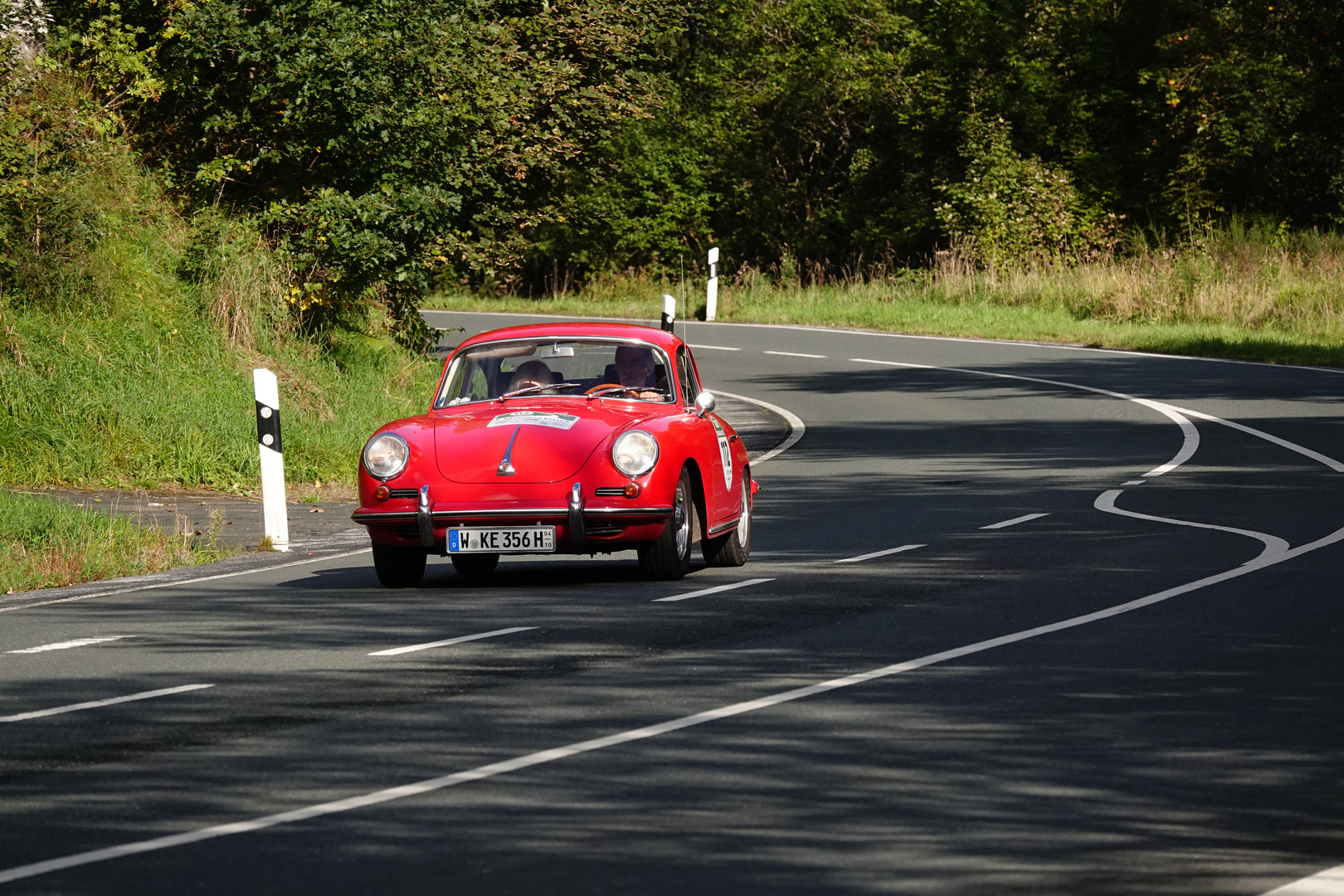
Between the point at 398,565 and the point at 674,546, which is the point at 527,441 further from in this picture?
the point at 398,565

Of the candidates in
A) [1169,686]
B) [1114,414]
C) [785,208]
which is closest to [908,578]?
[1169,686]

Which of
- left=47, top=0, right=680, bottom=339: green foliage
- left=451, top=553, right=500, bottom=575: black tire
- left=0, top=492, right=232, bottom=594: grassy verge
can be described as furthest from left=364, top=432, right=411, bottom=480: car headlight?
left=47, top=0, right=680, bottom=339: green foliage

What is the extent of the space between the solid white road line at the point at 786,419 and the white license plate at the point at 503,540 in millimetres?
8972

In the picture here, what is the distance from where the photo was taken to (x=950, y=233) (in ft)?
172

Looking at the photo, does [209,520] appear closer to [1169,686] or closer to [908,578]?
[908,578]

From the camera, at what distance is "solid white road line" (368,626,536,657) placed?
942 centimetres

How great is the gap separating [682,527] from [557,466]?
933mm

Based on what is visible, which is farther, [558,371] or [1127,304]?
[1127,304]

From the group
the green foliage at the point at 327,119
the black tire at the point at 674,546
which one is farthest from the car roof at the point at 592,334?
the green foliage at the point at 327,119

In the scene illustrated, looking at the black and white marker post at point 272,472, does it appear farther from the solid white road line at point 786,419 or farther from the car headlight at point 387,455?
the solid white road line at point 786,419

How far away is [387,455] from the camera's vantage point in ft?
38.9

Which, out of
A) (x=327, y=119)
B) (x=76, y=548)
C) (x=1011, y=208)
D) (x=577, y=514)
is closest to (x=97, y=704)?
(x=577, y=514)

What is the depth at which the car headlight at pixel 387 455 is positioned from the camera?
11789mm

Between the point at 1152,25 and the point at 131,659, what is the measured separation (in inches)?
2018
